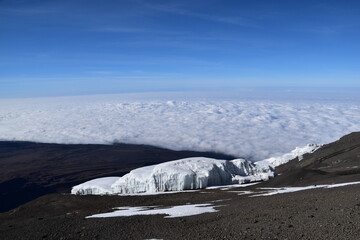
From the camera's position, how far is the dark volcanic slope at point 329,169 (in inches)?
1209

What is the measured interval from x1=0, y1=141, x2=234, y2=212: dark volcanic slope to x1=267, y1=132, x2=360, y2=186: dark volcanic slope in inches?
1940

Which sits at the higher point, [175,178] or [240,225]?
[240,225]

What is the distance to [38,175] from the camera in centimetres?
8038

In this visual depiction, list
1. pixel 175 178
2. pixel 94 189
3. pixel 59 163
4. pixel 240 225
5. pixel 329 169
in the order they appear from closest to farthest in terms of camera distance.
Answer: pixel 240 225 < pixel 329 169 < pixel 175 178 < pixel 94 189 < pixel 59 163

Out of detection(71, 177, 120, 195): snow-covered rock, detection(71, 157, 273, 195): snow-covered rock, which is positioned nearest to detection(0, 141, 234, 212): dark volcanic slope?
detection(71, 177, 120, 195): snow-covered rock

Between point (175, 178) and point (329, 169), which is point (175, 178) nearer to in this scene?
point (175, 178)

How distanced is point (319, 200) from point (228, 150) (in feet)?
306

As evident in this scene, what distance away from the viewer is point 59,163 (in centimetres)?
9281

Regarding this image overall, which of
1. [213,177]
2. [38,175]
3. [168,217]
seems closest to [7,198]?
[38,175]

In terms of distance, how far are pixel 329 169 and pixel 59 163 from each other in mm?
80559

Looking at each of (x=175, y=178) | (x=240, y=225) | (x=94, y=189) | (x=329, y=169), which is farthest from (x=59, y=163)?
(x=240, y=225)

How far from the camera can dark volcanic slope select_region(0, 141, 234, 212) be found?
69.7 metres

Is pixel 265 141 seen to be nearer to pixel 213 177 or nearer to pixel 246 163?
pixel 246 163

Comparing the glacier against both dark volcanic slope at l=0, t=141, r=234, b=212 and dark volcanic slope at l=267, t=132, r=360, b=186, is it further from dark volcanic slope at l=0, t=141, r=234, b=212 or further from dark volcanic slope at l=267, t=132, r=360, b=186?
dark volcanic slope at l=0, t=141, r=234, b=212
